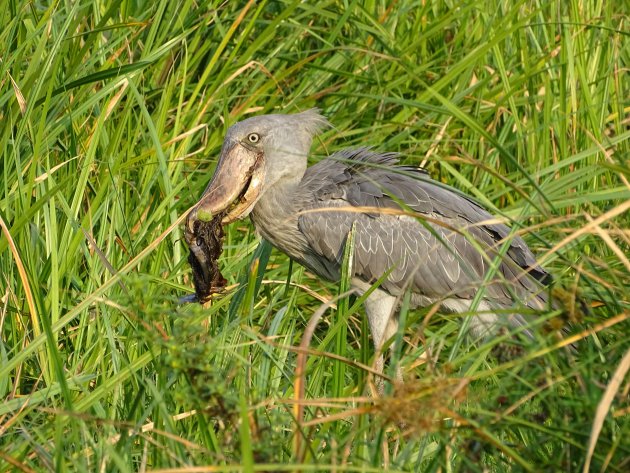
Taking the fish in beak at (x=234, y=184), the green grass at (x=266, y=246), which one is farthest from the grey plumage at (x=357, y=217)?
the green grass at (x=266, y=246)

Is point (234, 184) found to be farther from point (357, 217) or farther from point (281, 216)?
point (357, 217)

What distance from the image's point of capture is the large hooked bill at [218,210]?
13.7 ft

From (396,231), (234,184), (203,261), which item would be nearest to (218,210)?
(234,184)

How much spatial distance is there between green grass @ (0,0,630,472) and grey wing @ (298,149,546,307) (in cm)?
17

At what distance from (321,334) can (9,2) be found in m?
1.97

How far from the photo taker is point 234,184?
14.8 ft

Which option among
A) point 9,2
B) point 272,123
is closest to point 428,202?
point 272,123

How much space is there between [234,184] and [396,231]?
73 centimetres

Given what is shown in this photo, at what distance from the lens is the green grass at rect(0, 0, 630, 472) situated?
2371mm

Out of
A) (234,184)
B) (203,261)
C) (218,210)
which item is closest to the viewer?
(203,261)

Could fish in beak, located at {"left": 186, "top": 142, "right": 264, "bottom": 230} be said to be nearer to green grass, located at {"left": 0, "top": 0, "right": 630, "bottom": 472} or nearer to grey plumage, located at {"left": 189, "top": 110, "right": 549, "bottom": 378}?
grey plumage, located at {"left": 189, "top": 110, "right": 549, "bottom": 378}

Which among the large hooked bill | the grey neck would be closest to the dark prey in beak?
the large hooked bill

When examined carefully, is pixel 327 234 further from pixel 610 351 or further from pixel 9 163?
pixel 610 351

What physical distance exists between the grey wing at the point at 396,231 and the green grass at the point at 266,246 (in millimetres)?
168
